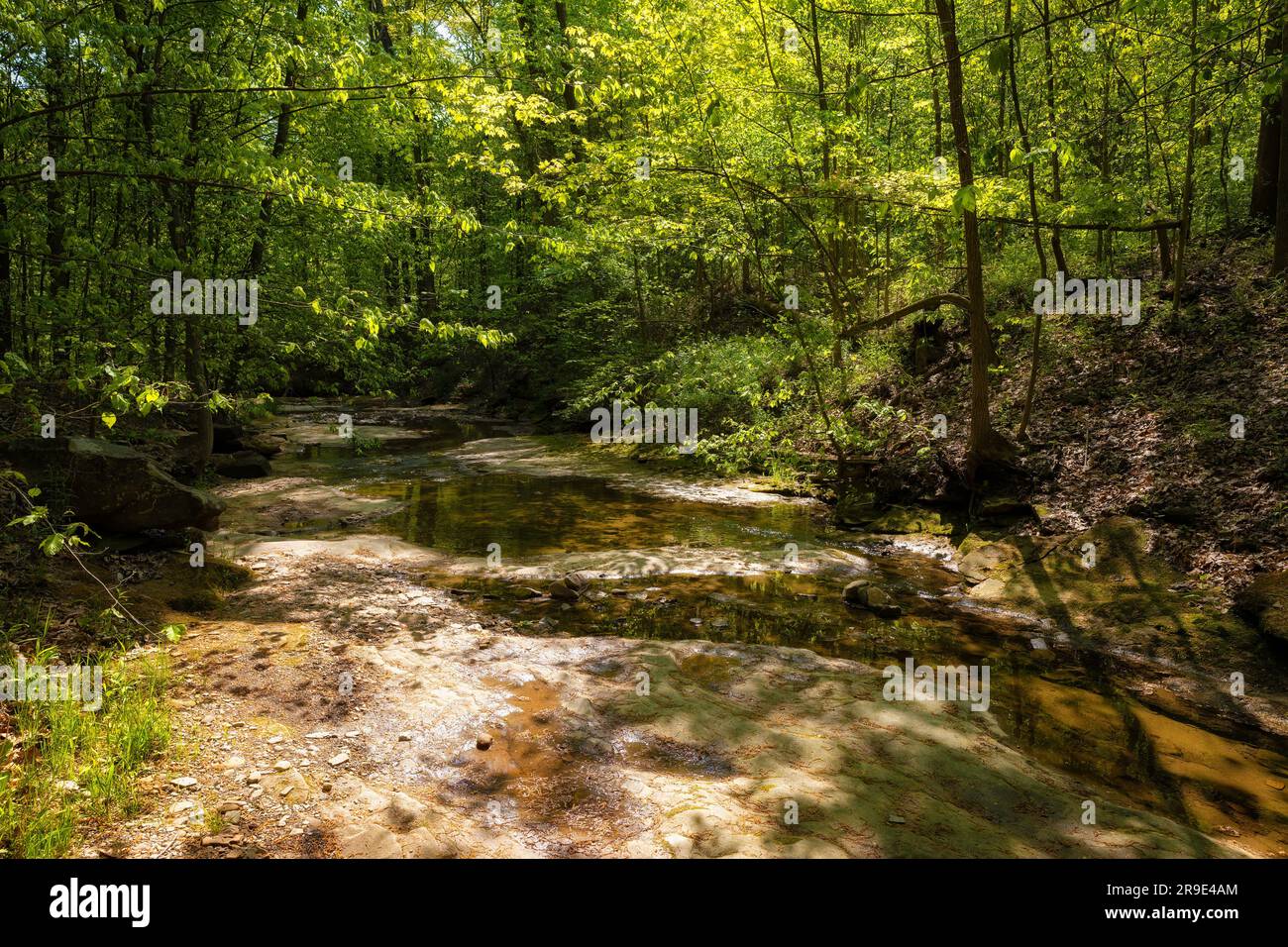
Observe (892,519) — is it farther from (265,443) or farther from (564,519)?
(265,443)

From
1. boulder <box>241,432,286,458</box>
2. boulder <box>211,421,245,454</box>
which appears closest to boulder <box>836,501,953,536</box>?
boulder <box>241,432,286,458</box>

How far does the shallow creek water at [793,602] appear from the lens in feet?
16.5

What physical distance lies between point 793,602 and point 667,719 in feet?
11.7

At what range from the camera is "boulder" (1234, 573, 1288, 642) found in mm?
6387

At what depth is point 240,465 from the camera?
14.0m

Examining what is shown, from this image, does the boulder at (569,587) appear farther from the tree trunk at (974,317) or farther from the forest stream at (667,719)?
the tree trunk at (974,317)

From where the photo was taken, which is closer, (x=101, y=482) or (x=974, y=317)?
(x=101, y=482)

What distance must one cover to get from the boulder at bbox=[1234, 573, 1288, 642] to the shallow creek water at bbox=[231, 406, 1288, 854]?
1.37 metres

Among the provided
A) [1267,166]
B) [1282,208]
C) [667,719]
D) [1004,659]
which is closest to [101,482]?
[667,719]

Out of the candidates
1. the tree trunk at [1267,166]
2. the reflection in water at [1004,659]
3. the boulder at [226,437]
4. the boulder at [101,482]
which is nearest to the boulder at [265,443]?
the boulder at [226,437]

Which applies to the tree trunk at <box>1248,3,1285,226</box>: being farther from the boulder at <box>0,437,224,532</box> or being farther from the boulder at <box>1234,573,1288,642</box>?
the boulder at <box>0,437,224,532</box>

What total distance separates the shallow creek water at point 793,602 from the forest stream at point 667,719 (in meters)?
0.04

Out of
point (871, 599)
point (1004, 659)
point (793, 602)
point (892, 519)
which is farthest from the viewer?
point (892, 519)

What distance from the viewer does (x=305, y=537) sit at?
32.0 feet
